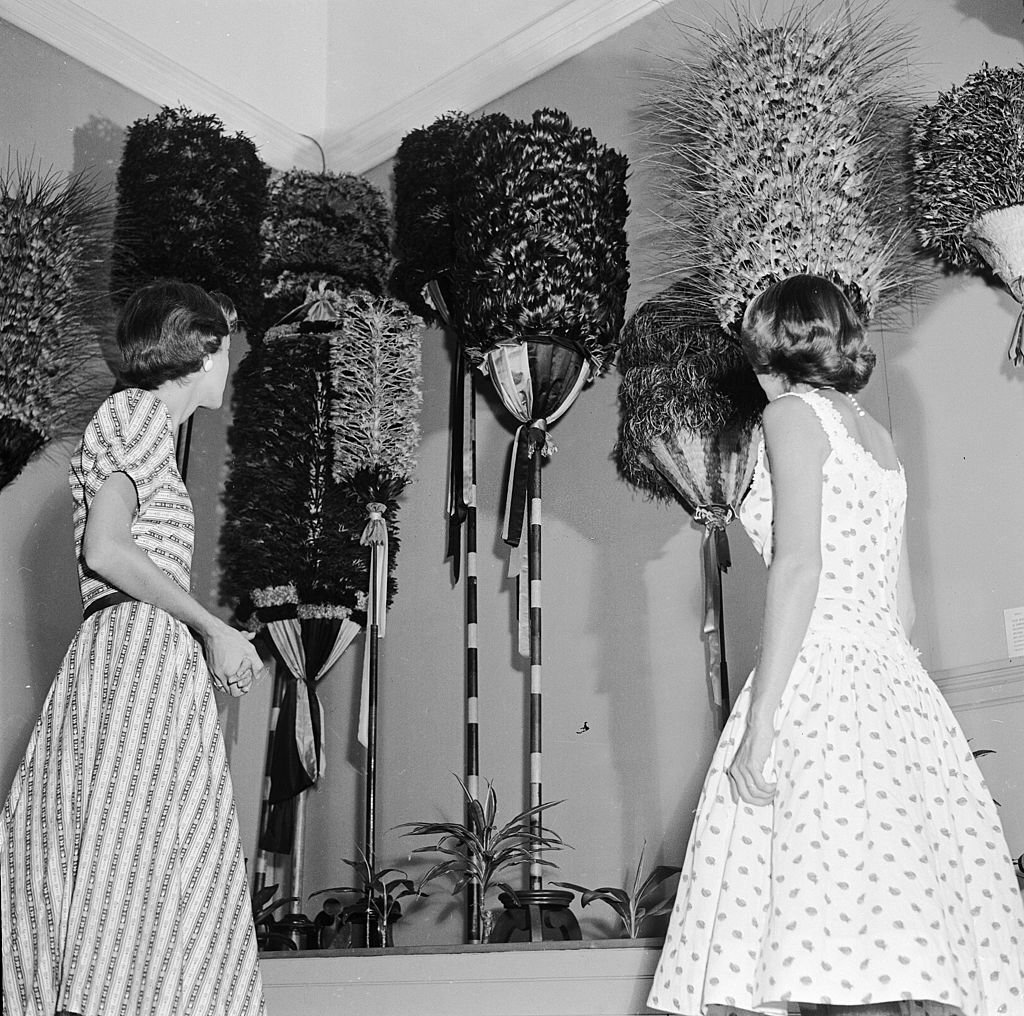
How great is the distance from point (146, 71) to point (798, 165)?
6.69 feet

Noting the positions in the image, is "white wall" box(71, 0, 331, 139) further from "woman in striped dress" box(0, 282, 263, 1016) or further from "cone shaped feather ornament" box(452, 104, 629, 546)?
"woman in striped dress" box(0, 282, 263, 1016)

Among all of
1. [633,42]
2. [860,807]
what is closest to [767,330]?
[860,807]

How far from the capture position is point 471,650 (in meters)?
3.18

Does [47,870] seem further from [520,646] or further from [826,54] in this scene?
[826,54]

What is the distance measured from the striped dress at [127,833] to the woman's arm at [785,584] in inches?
28.5

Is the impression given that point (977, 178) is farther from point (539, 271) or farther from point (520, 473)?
point (520, 473)

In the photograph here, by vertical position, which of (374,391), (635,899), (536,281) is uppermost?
(536,281)

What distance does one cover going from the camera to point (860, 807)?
5.27 ft

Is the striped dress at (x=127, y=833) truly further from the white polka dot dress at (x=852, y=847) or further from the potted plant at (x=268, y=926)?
the potted plant at (x=268, y=926)

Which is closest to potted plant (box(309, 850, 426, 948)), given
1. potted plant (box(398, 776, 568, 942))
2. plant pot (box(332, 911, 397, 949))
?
plant pot (box(332, 911, 397, 949))

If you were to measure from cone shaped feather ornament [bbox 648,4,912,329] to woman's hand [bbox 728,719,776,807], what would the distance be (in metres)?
1.32

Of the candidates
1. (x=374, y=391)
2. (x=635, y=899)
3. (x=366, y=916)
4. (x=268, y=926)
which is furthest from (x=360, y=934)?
(x=374, y=391)

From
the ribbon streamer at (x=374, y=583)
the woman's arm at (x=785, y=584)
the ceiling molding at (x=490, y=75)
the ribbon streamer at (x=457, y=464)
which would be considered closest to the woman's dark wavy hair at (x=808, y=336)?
the woman's arm at (x=785, y=584)

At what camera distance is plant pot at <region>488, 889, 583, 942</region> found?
267 centimetres
